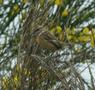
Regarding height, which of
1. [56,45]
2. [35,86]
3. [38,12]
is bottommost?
[35,86]

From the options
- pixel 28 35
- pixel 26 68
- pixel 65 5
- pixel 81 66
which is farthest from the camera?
pixel 65 5

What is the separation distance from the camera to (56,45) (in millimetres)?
2604

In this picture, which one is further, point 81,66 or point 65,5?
point 65,5

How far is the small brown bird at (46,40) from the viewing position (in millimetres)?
2441

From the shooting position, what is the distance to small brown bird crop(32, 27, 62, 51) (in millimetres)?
2441

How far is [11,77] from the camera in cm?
256

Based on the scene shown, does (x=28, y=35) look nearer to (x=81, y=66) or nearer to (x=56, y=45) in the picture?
(x=56, y=45)

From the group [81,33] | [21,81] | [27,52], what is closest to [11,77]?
[21,81]

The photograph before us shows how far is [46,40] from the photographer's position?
8.48 feet

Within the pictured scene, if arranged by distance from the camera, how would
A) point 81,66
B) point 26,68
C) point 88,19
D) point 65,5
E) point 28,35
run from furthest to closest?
point 88,19 → point 65,5 → point 81,66 → point 26,68 → point 28,35

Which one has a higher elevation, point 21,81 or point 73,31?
point 73,31

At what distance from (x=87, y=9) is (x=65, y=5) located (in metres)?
0.62

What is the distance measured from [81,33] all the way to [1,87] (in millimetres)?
1515

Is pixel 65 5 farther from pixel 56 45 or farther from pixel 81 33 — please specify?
pixel 56 45
